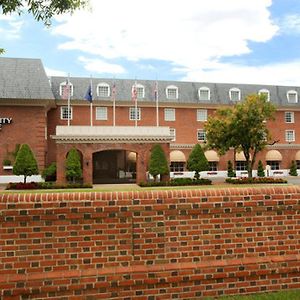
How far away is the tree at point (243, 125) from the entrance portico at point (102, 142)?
580 centimetres

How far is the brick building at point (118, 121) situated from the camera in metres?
35.6

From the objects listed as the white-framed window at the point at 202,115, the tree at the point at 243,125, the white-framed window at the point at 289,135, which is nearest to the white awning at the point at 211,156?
the white-framed window at the point at 202,115

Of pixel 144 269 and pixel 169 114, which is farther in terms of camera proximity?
pixel 169 114

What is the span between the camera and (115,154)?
152 ft

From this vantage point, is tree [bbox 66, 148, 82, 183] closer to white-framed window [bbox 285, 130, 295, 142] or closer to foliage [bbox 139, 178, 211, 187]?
foliage [bbox 139, 178, 211, 187]

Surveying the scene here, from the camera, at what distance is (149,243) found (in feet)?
21.5

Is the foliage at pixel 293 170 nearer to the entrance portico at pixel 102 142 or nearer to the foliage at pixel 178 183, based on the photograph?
the foliage at pixel 178 183

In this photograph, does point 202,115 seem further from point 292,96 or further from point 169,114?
point 292,96

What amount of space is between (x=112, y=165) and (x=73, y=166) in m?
12.9

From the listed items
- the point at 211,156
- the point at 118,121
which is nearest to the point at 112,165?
the point at 118,121

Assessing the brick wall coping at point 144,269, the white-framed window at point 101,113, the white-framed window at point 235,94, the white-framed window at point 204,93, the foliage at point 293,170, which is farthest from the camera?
the white-framed window at point 235,94

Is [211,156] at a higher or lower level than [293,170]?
higher

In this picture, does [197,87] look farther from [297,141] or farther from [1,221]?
[1,221]

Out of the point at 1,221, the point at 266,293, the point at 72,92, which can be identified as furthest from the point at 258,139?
the point at 1,221
